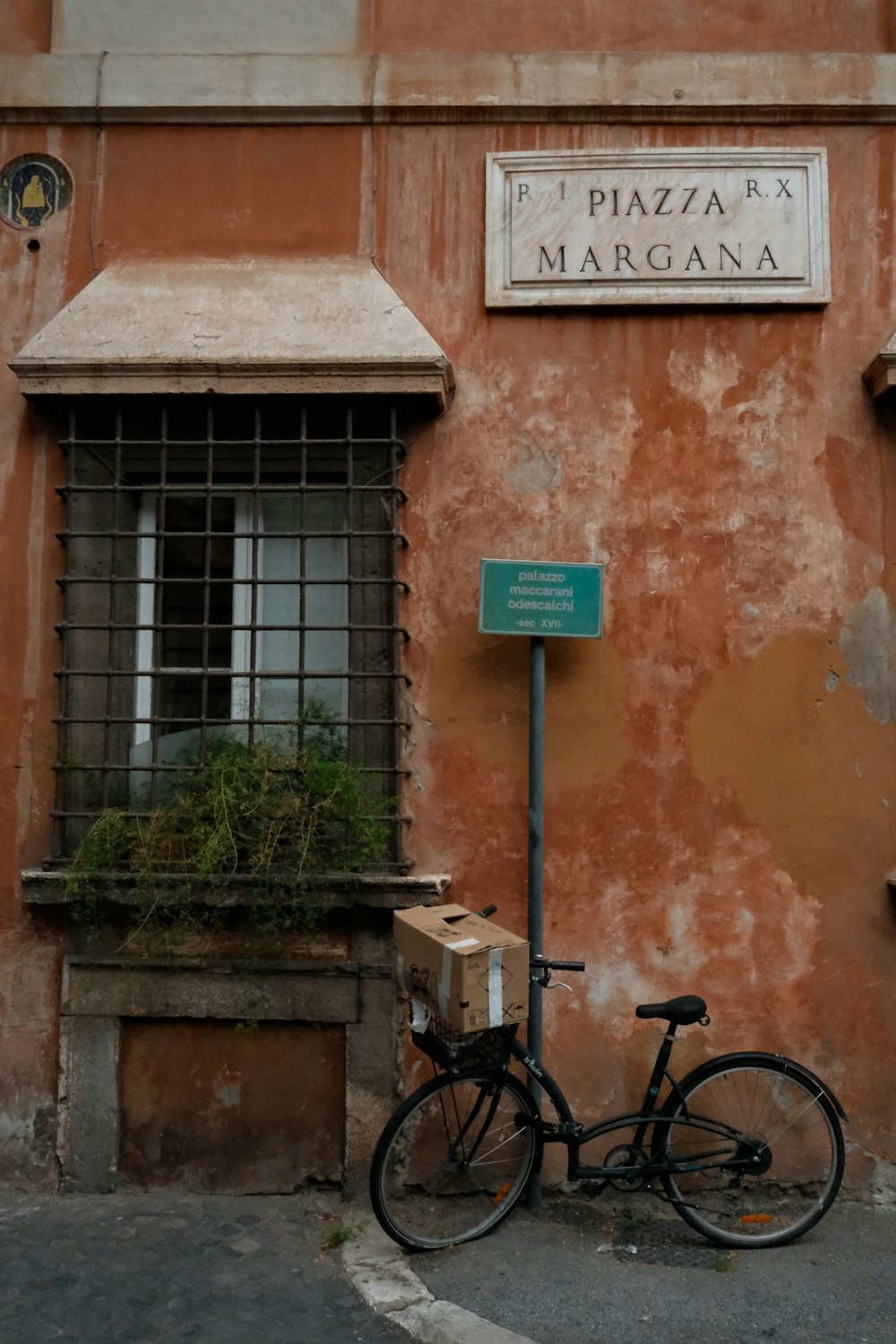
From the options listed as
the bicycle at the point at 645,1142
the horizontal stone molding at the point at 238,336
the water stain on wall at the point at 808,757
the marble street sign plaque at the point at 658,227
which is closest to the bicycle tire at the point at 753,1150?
the bicycle at the point at 645,1142

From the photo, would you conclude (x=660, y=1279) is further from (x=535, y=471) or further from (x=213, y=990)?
(x=535, y=471)

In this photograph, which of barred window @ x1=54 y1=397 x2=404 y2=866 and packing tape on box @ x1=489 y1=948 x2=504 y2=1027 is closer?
packing tape on box @ x1=489 y1=948 x2=504 y2=1027

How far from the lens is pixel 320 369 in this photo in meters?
4.54

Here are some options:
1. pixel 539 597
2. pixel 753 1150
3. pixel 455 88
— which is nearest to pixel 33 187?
pixel 455 88

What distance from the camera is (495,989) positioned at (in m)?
3.77

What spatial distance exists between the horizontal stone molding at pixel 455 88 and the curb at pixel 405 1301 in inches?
179

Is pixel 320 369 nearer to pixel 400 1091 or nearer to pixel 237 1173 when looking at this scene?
pixel 400 1091

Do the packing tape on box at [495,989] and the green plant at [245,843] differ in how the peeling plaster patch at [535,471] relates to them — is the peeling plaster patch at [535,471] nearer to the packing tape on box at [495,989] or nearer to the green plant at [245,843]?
the green plant at [245,843]

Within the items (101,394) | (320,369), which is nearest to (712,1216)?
(320,369)

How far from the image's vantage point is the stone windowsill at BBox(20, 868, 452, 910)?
14.3 feet

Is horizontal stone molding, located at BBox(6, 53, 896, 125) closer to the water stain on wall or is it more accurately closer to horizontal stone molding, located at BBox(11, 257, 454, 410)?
horizontal stone molding, located at BBox(11, 257, 454, 410)

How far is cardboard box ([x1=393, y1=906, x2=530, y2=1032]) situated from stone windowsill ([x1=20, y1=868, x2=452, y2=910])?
0.40m

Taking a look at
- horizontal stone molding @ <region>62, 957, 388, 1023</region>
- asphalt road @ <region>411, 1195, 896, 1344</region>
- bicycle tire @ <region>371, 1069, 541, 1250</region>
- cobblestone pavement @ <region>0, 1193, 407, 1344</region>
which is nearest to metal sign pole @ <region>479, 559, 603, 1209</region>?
bicycle tire @ <region>371, 1069, 541, 1250</region>

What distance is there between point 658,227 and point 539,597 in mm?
1697
